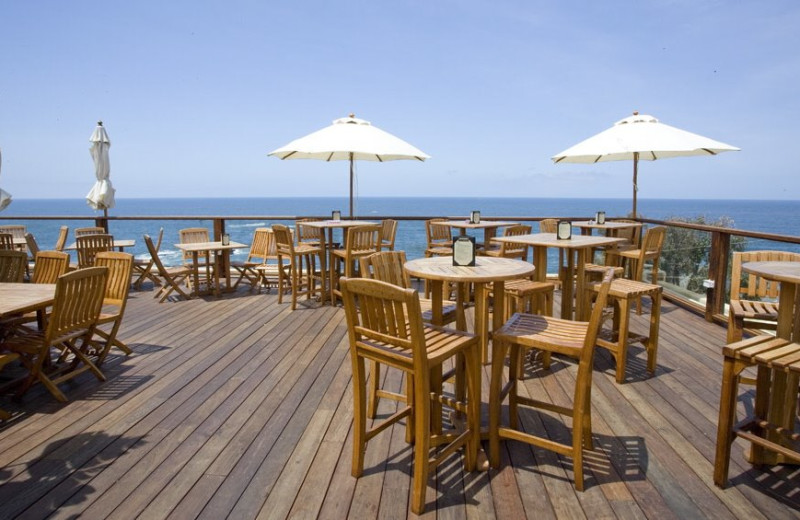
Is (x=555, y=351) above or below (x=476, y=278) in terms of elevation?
below

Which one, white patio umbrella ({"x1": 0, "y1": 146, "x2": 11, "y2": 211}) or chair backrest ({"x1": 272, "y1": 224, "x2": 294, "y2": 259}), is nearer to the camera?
white patio umbrella ({"x1": 0, "y1": 146, "x2": 11, "y2": 211})

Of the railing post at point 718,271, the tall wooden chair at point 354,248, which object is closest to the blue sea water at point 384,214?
the railing post at point 718,271

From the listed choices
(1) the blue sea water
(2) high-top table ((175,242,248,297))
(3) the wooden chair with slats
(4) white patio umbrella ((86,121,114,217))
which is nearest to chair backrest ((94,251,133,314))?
(3) the wooden chair with slats

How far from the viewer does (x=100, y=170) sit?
7.42 meters

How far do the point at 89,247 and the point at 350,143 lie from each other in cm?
364

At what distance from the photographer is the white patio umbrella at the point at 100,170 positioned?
7336 millimetres

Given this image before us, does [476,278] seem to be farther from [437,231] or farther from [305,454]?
[437,231]

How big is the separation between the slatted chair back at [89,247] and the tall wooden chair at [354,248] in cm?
305

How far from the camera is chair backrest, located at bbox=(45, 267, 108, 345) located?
277 cm

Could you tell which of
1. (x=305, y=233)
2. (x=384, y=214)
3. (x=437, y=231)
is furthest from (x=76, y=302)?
(x=384, y=214)

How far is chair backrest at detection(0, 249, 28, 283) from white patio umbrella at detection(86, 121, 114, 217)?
4044mm

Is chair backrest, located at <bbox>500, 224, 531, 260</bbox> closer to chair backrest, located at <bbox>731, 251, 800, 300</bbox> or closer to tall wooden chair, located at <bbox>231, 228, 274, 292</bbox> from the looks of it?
chair backrest, located at <bbox>731, 251, 800, 300</bbox>

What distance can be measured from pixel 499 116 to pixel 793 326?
3208 cm

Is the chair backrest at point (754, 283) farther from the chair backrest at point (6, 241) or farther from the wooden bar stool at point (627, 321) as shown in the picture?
the chair backrest at point (6, 241)
